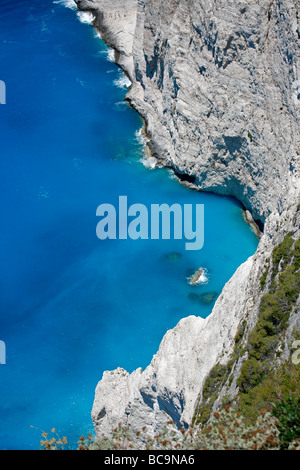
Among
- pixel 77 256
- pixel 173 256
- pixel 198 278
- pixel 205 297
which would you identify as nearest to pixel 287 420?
pixel 205 297

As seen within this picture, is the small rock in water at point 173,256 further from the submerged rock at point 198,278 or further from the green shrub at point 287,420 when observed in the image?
the green shrub at point 287,420

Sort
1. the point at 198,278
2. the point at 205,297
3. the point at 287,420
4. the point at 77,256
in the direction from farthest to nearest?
1. the point at 77,256
2. the point at 198,278
3. the point at 205,297
4. the point at 287,420

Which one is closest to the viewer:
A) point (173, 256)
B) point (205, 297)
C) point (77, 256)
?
point (205, 297)

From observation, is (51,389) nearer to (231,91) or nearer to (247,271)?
(247,271)

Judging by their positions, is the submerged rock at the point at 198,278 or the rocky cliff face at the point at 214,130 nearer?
the rocky cliff face at the point at 214,130

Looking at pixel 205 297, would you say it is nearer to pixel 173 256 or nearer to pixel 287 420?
pixel 173 256

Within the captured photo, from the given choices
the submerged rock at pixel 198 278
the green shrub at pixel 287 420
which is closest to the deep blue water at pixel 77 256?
the submerged rock at pixel 198 278

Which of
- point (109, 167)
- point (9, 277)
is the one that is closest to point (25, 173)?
point (109, 167)
